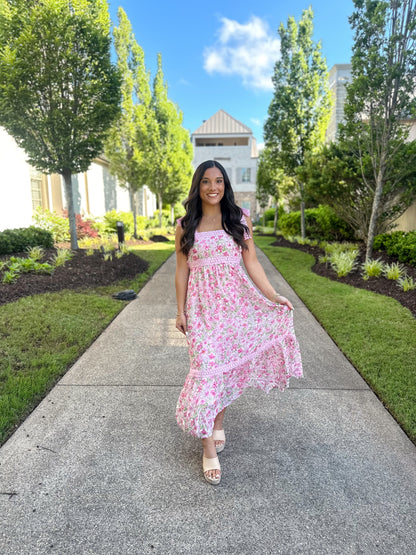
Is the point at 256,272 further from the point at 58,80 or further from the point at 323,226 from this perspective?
the point at 323,226

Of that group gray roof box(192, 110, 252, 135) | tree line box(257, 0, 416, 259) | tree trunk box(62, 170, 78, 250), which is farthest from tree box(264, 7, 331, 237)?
gray roof box(192, 110, 252, 135)

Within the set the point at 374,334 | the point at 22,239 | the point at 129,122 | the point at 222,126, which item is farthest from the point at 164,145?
the point at 222,126

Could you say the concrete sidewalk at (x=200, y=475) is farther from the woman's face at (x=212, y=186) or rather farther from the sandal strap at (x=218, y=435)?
the woman's face at (x=212, y=186)

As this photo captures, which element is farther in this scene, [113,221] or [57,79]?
[113,221]

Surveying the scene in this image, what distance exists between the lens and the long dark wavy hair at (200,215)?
2377mm

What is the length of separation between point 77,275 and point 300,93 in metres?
9.83

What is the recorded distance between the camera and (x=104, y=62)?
7926 millimetres

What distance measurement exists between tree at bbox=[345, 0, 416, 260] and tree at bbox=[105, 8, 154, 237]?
831 centimetres

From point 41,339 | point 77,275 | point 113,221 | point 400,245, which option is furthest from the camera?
point 113,221

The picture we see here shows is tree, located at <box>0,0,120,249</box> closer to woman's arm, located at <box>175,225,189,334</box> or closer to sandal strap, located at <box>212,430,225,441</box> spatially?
woman's arm, located at <box>175,225,189,334</box>

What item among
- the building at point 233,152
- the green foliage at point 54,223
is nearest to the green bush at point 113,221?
the green foliage at point 54,223

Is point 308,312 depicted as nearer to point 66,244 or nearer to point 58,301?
point 58,301

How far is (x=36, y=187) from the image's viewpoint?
1210cm

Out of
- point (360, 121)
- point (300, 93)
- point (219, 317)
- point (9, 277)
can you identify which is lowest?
point (9, 277)
